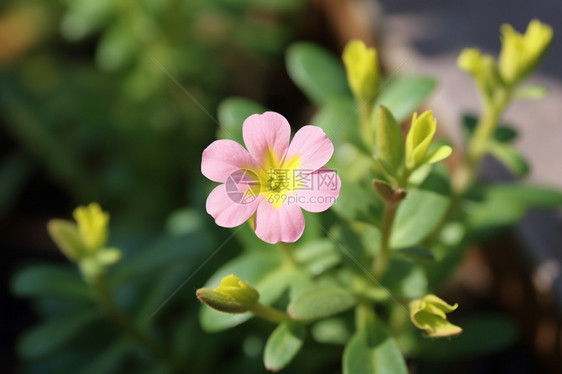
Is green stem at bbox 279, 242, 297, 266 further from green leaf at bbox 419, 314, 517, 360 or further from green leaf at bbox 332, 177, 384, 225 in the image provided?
green leaf at bbox 419, 314, 517, 360

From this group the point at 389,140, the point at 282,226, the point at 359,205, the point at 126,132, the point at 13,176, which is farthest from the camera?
the point at 13,176

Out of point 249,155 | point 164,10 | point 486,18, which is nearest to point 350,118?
point 249,155

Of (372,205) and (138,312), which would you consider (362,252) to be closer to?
(372,205)

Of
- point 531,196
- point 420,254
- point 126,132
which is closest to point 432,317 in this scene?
point 420,254

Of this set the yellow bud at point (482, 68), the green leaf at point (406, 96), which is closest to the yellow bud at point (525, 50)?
the yellow bud at point (482, 68)

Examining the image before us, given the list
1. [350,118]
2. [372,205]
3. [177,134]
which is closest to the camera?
[372,205]

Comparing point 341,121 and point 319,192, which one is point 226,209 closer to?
point 319,192

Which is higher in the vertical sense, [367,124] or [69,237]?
[69,237]
